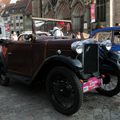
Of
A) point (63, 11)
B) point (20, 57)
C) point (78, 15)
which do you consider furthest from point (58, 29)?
point (63, 11)

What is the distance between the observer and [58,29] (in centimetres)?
637

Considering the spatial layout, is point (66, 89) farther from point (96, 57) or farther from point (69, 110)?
point (96, 57)

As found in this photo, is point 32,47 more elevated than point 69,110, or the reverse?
point 32,47

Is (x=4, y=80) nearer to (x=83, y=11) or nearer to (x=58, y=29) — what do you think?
(x=58, y=29)

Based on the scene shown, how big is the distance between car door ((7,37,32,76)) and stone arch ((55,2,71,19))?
2194 centimetres

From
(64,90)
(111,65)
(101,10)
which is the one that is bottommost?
(64,90)

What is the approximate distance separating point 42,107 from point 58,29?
210 centimetres

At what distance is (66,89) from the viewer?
4898 millimetres

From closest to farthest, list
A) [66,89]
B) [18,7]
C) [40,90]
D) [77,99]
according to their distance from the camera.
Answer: [77,99]
[66,89]
[40,90]
[18,7]

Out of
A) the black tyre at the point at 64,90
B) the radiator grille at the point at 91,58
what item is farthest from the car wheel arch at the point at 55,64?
the radiator grille at the point at 91,58

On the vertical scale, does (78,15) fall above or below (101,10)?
below

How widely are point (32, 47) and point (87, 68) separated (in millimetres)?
1439

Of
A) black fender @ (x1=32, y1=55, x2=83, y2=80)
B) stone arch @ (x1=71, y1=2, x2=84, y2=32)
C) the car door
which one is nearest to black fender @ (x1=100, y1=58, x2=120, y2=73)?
black fender @ (x1=32, y1=55, x2=83, y2=80)

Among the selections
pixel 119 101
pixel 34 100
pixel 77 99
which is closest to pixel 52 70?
pixel 77 99
